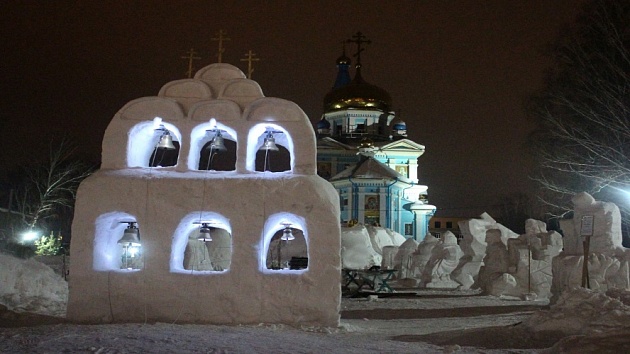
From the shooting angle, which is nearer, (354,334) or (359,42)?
(354,334)

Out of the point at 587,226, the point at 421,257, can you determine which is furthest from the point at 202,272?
the point at 421,257

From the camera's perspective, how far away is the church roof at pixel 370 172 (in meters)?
49.6

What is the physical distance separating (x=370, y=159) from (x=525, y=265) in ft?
96.2

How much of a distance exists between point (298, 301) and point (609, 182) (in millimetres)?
14056

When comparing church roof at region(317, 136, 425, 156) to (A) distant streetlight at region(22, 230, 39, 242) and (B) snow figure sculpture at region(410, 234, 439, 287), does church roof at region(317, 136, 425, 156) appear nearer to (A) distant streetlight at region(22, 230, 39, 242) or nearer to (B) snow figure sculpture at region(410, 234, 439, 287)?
(B) snow figure sculpture at region(410, 234, 439, 287)

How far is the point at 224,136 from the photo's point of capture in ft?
46.3

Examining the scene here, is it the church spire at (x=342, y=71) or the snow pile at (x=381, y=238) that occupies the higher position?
the church spire at (x=342, y=71)

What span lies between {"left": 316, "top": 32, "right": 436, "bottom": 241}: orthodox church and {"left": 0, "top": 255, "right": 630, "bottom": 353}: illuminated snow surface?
34.6 meters

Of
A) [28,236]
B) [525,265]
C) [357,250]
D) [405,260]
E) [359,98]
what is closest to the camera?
[525,265]

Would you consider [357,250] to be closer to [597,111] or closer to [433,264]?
[433,264]

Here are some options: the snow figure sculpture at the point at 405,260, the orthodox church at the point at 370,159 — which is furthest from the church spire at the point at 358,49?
the snow figure sculpture at the point at 405,260

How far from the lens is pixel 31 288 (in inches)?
639

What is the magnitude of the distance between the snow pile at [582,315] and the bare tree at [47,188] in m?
26.5

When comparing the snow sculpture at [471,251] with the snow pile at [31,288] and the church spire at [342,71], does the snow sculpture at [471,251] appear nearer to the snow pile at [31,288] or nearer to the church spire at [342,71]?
the snow pile at [31,288]
